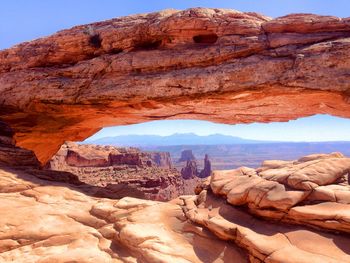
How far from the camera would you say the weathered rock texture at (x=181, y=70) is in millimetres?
15633

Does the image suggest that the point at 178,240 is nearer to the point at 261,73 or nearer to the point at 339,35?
the point at 261,73

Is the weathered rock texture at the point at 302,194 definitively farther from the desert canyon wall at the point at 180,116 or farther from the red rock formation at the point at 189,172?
the red rock formation at the point at 189,172

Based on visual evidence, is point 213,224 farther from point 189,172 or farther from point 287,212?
point 189,172

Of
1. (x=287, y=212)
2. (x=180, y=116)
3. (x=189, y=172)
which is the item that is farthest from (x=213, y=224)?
(x=189, y=172)

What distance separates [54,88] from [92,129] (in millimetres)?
8453

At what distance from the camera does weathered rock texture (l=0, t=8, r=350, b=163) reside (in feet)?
51.3

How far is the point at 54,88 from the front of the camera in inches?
775

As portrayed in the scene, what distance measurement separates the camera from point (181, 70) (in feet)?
57.7

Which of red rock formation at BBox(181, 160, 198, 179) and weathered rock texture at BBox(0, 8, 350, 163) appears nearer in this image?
weathered rock texture at BBox(0, 8, 350, 163)

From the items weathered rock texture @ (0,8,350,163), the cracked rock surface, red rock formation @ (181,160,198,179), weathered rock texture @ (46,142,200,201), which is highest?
weathered rock texture @ (0,8,350,163)

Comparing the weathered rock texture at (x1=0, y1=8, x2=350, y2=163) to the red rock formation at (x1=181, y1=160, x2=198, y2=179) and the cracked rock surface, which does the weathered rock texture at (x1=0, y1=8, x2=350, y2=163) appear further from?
the red rock formation at (x1=181, y1=160, x2=198, y2=179)

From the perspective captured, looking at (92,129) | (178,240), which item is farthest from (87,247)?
(92,129)

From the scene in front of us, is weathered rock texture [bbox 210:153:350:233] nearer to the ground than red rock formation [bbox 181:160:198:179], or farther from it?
farther from it

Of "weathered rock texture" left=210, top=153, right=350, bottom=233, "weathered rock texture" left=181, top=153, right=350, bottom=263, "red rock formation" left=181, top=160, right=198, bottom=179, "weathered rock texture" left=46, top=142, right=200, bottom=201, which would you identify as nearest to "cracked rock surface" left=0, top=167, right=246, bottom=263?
"weathered rock texture" left=181, top=153, right=350, bottom=263
